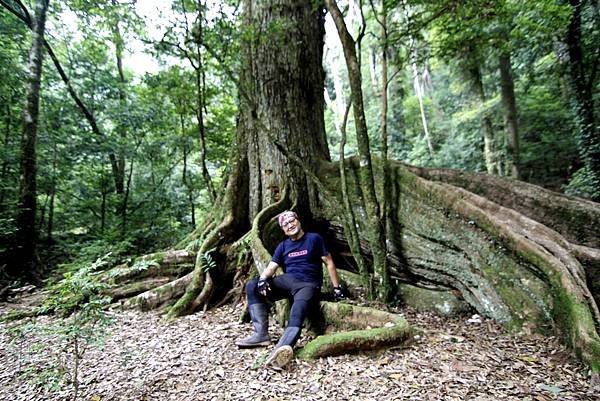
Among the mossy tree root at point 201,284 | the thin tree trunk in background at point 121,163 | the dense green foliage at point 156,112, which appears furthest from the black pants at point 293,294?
the thin tree trunk in background at point 121,163

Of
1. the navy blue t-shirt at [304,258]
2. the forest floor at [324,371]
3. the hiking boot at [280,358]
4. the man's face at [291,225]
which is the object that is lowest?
the forest floor at [324,371]

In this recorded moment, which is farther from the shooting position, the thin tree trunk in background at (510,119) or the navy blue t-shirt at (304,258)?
the thin tree trunk in background at (510,119)

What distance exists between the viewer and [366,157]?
15.0 feet

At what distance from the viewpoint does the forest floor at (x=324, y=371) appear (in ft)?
9.00

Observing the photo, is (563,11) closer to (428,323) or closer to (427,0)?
(427,0)

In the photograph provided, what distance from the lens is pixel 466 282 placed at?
4309 millimetres

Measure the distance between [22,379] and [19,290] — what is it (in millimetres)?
3868

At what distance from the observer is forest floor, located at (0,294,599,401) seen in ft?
9.00

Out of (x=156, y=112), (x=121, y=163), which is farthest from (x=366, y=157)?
(x=121, y=163)

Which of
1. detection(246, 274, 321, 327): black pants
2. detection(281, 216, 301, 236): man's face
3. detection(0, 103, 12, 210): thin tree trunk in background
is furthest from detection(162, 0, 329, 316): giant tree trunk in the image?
detection(0, 103, 12, 210): thin tree trunk in background

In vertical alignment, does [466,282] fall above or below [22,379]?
above

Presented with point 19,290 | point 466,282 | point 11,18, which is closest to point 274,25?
point 466,282

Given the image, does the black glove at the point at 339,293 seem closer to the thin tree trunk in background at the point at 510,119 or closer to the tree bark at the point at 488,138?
the thin tree trunk in background at the point at 510,119

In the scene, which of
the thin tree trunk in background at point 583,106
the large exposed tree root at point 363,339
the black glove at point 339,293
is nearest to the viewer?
the large exposed tree root at point 363,339
